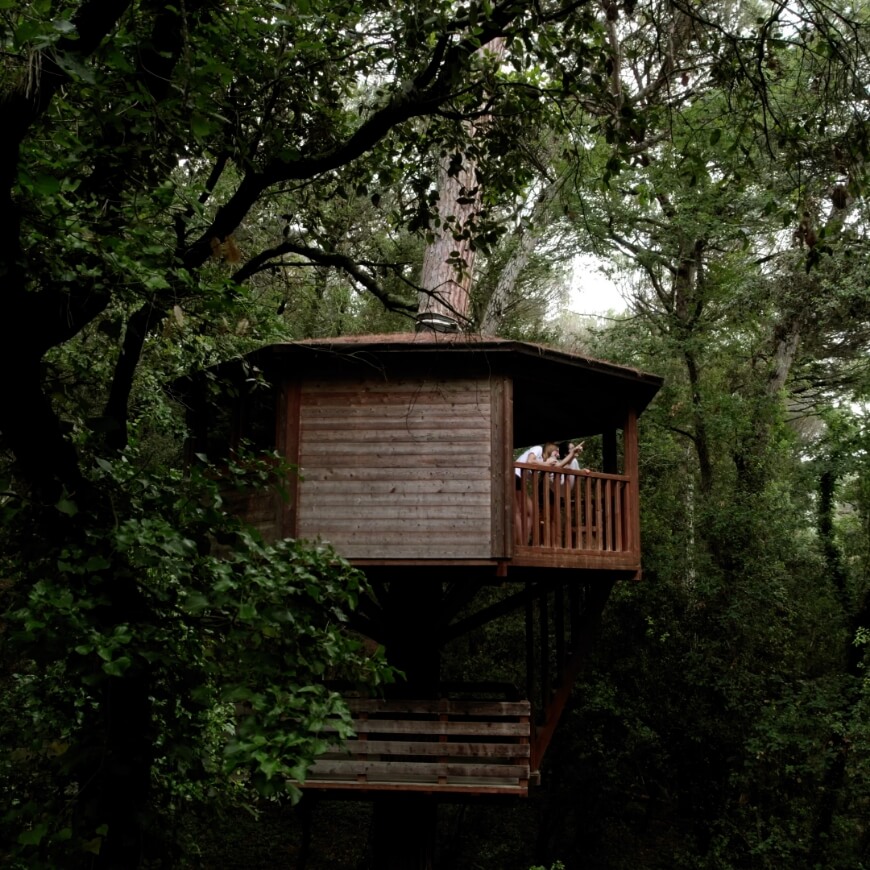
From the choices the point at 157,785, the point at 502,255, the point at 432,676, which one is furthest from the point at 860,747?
the point at 502,255

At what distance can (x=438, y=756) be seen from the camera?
10.4 meters

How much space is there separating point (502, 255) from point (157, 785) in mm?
15815

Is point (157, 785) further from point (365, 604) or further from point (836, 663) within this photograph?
point (836, 663)

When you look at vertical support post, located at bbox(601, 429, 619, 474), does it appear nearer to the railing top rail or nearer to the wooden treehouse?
the wooden treehouse

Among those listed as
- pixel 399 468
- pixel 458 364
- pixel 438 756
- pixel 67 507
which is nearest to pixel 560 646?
pixel 438 756

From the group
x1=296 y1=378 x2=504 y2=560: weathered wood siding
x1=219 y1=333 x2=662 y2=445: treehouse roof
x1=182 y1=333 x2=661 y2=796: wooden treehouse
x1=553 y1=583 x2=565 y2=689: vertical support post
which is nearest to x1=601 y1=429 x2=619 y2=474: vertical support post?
x1=219 y1=333 x2=662 y2=445: treehouse roof

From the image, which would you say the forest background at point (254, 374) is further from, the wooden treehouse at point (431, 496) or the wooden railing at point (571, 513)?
the wooden railing at point (571, 513)

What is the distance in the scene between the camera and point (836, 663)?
17.1 meters

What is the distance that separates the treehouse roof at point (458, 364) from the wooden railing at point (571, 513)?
103 cm

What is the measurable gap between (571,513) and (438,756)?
9.55 ft

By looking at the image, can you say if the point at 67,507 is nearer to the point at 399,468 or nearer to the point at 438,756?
the point at 399,468

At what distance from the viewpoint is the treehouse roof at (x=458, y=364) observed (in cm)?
1026

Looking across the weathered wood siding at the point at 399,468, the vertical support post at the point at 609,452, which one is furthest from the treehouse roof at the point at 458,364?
the vertical support post at the point at 609,452

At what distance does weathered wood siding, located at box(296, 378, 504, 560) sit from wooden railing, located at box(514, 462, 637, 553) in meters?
0.39
